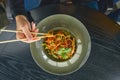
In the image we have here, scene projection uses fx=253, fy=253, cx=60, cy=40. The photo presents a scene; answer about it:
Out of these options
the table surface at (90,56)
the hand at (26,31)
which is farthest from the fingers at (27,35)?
the table surface at (90,56)

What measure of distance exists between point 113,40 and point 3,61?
1.53ft

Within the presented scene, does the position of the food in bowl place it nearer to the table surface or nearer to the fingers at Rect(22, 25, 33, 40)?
the fingers at Rect(22, 25, 33, 40)

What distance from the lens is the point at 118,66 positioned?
41.6 inches

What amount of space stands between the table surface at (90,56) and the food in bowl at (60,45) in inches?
10.6

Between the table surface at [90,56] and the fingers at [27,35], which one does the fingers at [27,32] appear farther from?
the table surface at [90,56]

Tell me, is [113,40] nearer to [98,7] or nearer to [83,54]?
[98,7]

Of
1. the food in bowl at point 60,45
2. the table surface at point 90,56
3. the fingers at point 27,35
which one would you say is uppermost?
the fingers at point 27,35

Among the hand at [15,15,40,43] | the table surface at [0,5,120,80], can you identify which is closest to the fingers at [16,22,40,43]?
the hand at [15,15,40,43]

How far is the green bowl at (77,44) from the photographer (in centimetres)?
64

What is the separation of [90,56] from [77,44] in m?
0.39

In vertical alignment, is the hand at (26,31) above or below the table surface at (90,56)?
above

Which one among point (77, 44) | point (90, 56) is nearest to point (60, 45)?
point (77, 44)

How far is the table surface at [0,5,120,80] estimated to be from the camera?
104cm

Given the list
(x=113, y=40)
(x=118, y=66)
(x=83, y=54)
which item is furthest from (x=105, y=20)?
(x=83, y=54)
